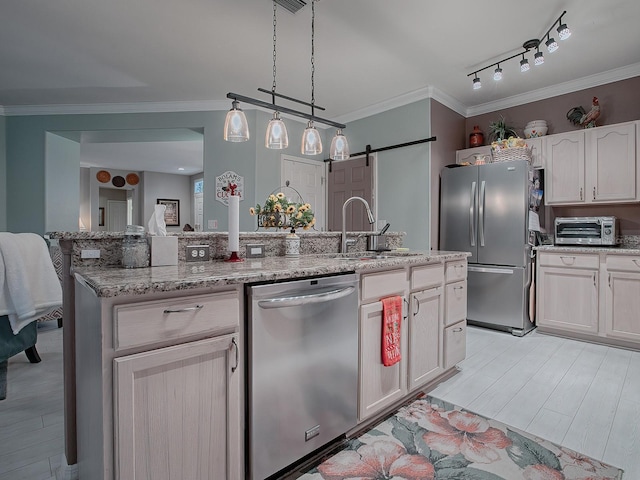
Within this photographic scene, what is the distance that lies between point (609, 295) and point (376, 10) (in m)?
3.27

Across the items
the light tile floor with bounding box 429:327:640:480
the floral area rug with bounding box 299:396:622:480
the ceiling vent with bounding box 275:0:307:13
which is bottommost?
the floral area rug with bounding box 299:396:622:480

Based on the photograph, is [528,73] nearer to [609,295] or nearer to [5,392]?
[609,295]

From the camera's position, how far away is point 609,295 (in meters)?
3.16

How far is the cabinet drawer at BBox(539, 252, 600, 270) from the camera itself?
3.23 meters

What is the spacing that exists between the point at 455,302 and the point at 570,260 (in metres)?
1.78

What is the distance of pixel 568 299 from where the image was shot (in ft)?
11.1

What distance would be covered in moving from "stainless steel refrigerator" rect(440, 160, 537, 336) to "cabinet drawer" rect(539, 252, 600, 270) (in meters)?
0.16

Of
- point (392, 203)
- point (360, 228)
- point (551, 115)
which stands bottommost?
point (360, 228)

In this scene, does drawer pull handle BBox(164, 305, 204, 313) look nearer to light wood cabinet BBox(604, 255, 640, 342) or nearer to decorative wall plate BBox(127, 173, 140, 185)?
light wood cabinet BBox(604, 255, 640, 342)

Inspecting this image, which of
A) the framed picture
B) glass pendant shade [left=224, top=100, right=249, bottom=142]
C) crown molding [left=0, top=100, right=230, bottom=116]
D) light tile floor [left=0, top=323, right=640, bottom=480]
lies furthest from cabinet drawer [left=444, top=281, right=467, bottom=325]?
the framed picture

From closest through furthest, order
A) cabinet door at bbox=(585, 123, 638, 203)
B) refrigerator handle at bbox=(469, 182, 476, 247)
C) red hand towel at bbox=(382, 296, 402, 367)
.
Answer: red hand towel at bbox=(382, 296, 402, 367) → cabinet door at bbox=(585, 123, 638, 203) → refrigerator handle at bbox=(469, 182, 476, 247)

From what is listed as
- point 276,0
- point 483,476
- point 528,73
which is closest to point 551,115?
point 528,73

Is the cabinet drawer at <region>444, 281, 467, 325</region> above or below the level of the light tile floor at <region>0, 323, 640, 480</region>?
above

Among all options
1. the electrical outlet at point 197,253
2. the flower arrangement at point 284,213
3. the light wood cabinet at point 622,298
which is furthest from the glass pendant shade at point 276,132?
the light wood cabinet at point 622,298
